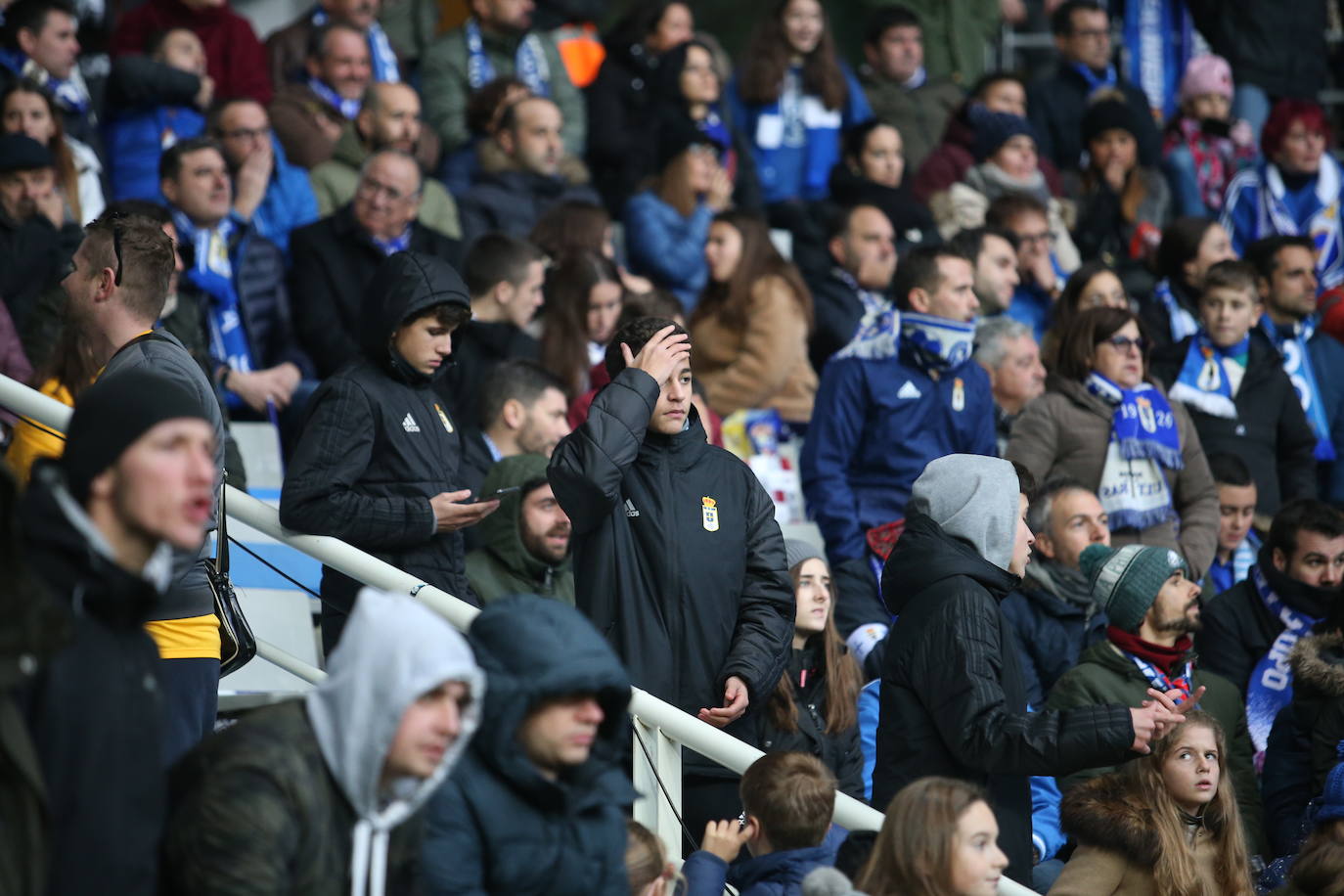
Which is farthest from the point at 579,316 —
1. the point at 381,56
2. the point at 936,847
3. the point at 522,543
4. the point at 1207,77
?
the point at 1207,77

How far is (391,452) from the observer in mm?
5809

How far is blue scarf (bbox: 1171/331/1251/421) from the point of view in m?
9.04

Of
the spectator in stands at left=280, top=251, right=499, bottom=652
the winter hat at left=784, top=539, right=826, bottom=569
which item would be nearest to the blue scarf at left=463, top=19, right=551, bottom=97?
the winter hat at left=784, top=539, right=826, bottom=569

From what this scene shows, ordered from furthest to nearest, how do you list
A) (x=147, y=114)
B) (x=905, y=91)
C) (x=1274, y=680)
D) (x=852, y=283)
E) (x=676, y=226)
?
1. (x=905, y=91)
2. (x=852, y=283)
3. (x=676, y=226)
4. (x=147, y=114)
5. (x=1274, y=680)

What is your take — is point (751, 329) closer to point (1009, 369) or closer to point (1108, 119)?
point (1009, 369)

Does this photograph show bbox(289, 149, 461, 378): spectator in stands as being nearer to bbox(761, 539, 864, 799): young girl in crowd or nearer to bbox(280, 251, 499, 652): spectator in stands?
bbox(280, 251, 499, 652): spectator in stands

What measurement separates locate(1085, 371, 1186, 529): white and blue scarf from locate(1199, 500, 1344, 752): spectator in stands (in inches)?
19.9

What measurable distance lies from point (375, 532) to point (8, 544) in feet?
8.42

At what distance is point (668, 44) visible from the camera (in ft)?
38.8

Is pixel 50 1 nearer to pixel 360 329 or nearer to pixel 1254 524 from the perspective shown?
pixel 360 329

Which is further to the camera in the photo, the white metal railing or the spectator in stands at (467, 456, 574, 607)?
the spectator in stands at (467, 456, 574, 607)

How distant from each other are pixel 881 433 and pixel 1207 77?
6080mm

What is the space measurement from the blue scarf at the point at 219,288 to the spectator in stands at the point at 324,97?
1.43 metres

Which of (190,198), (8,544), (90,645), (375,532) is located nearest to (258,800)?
(90,645)
